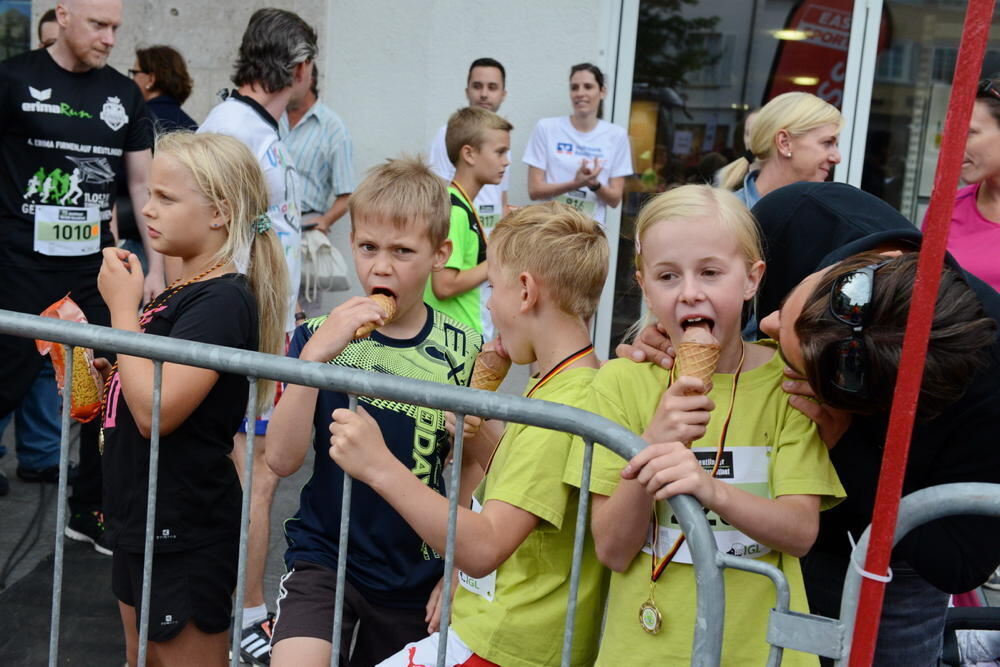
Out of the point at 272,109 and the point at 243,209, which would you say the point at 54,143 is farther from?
the point at 243,209

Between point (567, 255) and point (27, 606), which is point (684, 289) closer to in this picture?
point (567, 255)

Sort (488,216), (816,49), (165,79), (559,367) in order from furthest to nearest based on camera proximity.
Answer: (816,49), (165,79), (488,216), (559,367)

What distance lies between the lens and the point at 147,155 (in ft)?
16.6

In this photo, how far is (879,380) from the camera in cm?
184

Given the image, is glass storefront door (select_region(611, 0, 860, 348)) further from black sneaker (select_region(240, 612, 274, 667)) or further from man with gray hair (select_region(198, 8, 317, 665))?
black sneaker (select_region(240, 612, 274, 667))

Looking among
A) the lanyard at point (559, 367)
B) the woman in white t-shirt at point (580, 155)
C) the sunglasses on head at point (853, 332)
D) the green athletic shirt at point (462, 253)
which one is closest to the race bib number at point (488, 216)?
the woman in white t-shirt at point (580, 155)

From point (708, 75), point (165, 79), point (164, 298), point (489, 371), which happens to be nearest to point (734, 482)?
point (489, 371)

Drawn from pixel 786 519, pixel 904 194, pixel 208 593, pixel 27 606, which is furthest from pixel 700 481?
pixel 904 194

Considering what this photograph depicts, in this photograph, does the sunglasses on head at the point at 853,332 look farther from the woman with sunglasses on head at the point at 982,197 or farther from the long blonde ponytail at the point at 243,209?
the woman with sunglasses on head at the point at 982,197

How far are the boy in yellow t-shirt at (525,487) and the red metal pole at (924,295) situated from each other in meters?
0.67

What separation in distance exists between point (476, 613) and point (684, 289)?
807 millimetres

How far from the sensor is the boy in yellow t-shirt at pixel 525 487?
211 cm

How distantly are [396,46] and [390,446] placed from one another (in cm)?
477

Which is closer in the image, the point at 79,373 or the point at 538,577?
the point at 538,577
